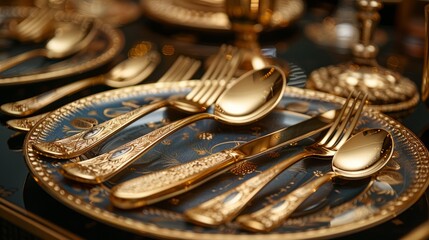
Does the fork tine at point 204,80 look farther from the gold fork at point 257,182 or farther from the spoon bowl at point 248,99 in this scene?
the gold fork at point 257,182

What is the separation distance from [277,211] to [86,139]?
0.18m

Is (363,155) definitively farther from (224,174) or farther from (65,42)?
(65,42)

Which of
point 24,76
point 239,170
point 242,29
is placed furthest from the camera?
point 242,29

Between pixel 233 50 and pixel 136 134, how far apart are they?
255 mm

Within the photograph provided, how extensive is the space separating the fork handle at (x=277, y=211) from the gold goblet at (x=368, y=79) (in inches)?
10.3

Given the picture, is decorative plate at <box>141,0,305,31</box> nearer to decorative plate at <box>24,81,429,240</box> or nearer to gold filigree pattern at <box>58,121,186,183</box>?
decorative plate at <box>24,81,429,240</box>

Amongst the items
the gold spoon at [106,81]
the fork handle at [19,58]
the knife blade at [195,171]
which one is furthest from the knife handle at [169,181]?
the fork handle at [19,58]

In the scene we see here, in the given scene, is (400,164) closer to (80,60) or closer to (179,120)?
(179,120)

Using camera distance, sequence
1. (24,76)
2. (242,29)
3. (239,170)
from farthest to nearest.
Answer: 1. (242,29)
2. (24,76)
3. (239,170)

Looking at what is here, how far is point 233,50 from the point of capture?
0.78m

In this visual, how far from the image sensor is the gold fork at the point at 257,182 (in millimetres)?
408

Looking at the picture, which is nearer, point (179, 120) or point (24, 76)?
point (179, 120)

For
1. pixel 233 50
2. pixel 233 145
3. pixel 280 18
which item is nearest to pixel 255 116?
pixel 233 145

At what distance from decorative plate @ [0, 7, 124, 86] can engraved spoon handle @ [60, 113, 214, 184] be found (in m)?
0.22
